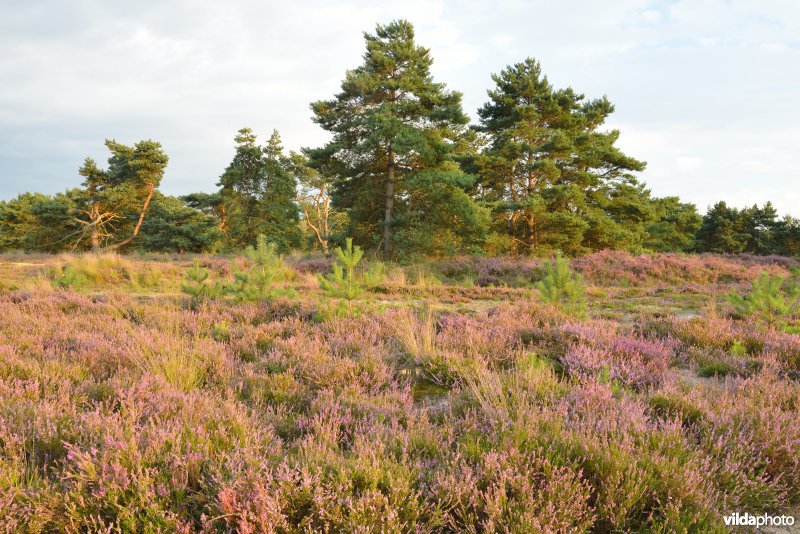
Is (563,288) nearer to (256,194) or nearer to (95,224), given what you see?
(256,194)

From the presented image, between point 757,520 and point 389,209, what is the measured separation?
21.1 m

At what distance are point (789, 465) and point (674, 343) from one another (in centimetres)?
315

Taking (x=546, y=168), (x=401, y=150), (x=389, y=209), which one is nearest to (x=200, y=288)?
(x=401, y=150)

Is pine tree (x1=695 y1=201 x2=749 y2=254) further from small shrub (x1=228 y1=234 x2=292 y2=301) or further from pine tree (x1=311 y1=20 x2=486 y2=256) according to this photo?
small shrub (x1=228 y1=234 x2=292 y2=301)

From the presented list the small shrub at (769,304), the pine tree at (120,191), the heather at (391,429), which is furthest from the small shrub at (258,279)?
the pine tree at (120,191)

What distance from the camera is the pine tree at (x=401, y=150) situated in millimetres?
21016

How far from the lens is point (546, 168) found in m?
22.9

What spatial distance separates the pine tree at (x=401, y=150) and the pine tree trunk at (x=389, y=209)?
0.05m

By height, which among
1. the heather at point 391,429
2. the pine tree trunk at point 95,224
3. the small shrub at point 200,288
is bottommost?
the heather at point 391,429

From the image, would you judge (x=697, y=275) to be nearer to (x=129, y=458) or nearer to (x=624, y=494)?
(x=624, y=494)

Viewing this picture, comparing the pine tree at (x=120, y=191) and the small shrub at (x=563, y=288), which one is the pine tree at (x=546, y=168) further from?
the pine tree at (x=120, y=191)

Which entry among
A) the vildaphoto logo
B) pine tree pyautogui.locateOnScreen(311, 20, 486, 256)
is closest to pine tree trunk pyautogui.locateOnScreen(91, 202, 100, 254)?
pine tree pyautogui.locateOnScreen(311, 20, 486, 256)

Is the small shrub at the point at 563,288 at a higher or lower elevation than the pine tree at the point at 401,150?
lower

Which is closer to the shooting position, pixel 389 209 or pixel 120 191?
pixel 389 209
